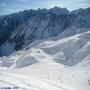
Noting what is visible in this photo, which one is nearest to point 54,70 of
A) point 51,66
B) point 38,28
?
point 51,66

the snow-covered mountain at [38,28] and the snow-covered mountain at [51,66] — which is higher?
the snow-covered mountain at [51,66]

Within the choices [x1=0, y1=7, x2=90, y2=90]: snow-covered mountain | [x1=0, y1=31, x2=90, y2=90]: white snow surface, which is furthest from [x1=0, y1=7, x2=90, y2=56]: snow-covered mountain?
[x1=0, y1=31, x2=90, y2=90]: white snow surface

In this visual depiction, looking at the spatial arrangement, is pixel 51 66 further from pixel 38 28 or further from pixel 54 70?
pixel 38 28

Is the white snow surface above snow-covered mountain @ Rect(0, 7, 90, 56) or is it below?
above

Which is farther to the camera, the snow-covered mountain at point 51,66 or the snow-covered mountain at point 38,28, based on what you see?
the snow-covered mountain at point 38,28

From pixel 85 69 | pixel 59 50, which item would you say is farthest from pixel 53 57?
pixel 85 69

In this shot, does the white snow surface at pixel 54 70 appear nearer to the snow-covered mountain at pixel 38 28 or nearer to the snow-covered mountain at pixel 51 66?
the snow-covered mountain at pixel 51 66

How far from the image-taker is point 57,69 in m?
13.8

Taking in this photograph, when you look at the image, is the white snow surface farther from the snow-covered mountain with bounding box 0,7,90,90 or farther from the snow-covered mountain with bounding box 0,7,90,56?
the snow-covered mountain with bounding box 0,7,90,56

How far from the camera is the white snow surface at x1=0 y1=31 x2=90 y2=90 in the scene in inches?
377

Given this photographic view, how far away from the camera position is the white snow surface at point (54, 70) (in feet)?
31.4

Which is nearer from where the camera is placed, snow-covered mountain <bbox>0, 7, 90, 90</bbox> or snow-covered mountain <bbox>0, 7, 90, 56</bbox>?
snow-covered mountain <bbox>0, 7, 90, 90</bbox>

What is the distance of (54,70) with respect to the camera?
44.8 feet

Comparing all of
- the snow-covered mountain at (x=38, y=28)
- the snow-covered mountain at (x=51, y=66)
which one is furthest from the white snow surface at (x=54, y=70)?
the snow-covered mountain at (x=38, y=28)
